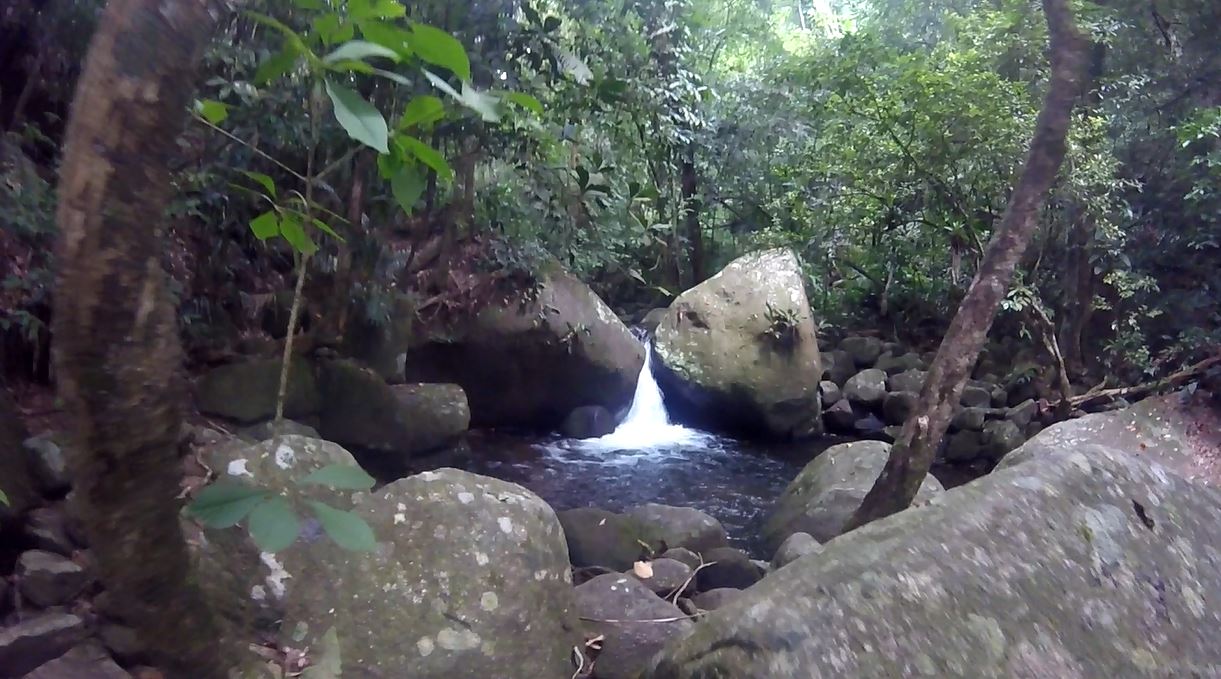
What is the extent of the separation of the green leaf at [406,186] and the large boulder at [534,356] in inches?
255

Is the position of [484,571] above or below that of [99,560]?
below

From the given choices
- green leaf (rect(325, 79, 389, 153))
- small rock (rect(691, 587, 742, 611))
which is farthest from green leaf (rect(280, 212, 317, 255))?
small rock (rect(691, 587, 742, 611))

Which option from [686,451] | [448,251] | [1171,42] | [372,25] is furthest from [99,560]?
[1171,42]

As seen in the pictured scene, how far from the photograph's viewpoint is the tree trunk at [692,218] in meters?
11.2

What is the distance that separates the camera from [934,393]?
3.48 m

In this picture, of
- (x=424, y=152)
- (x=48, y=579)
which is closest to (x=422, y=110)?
(x=424, y=152)

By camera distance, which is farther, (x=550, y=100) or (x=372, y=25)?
(x=550, y=100)

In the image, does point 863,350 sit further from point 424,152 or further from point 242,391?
point 424,152

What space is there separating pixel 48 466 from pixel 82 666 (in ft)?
3.24

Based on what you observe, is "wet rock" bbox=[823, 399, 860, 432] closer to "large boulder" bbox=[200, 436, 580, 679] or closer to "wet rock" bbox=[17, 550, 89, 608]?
"large boulder" bbox=[200, 436, 580, 679]

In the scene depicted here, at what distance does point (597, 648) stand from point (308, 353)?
3.34 metres

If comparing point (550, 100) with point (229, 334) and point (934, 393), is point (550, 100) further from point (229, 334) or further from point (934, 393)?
point (934, 393)

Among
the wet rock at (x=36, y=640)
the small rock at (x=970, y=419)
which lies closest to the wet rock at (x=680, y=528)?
the wet rock at (x=36, y=640)

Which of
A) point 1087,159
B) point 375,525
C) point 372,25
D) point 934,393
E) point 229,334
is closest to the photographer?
point 372,25
